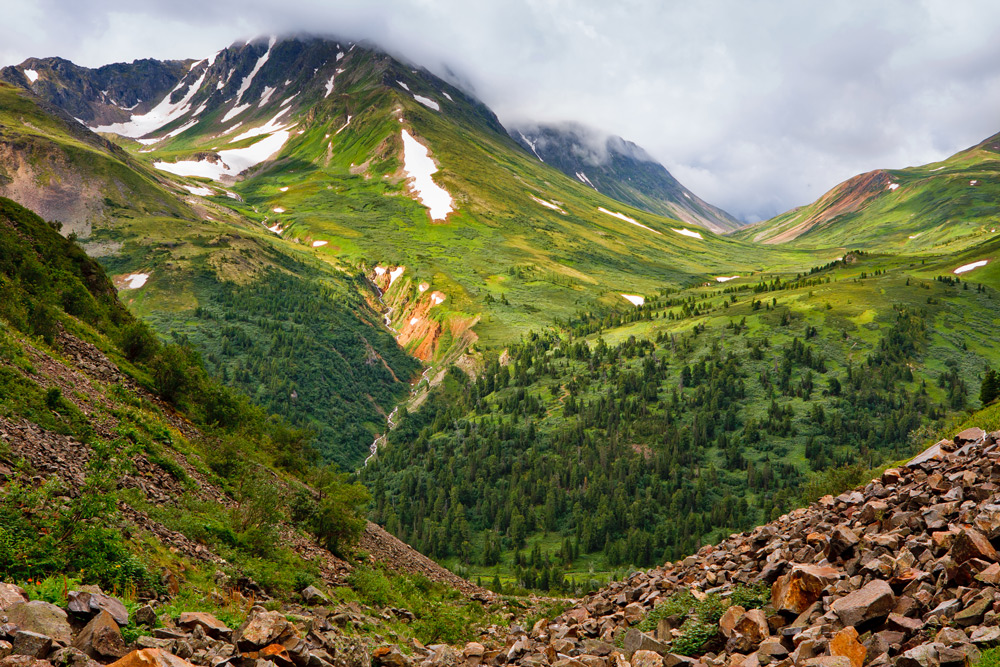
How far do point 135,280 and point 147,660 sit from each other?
152573 mm

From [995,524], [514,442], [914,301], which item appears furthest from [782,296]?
[995,524]

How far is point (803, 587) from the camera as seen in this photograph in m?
13.1

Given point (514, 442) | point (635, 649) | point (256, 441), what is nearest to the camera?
point (635, 649)

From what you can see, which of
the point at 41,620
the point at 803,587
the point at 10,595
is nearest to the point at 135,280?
the point at 10,595

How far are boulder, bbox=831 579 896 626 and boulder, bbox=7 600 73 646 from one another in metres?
13.6

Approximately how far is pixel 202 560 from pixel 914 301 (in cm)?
Result: 17298

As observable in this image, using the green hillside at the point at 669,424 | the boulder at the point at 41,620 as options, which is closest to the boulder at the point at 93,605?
the boulder at the point at 41,620

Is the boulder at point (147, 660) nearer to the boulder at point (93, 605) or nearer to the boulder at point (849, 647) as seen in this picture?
the boulder at point (93, 605)

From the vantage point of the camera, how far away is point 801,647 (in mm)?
10289

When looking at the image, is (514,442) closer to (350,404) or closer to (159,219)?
(350,404)

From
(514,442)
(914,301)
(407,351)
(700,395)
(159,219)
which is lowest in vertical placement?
(514,442)

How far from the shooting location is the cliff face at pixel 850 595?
9742 millimetres

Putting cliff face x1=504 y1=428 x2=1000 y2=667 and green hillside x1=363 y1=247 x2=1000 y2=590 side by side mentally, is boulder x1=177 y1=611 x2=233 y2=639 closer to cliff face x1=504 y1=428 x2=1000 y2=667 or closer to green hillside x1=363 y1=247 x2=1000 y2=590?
cliff face x1=504 y1=428 x2=1000 y2=667

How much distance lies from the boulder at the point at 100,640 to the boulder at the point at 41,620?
20 cm
